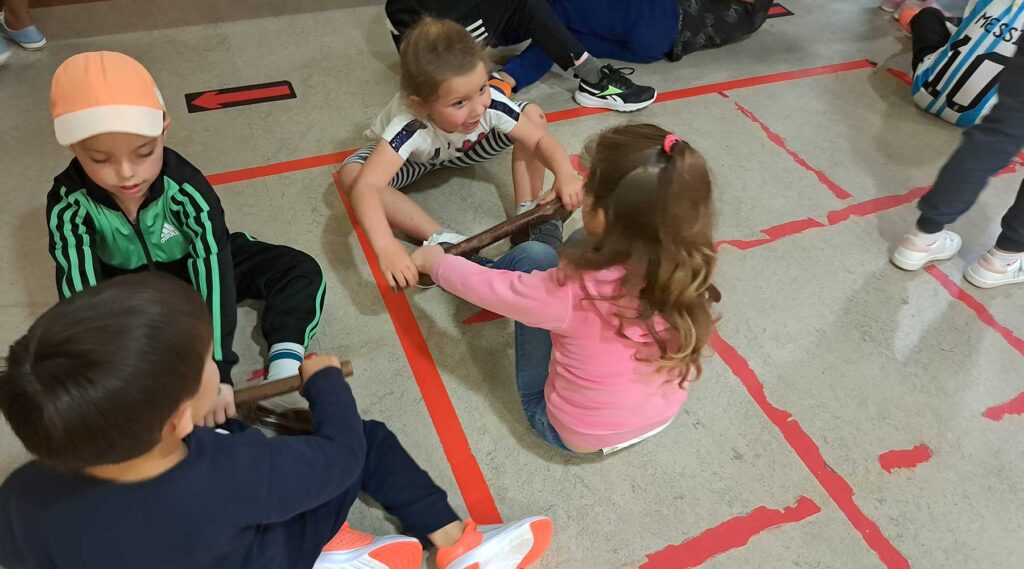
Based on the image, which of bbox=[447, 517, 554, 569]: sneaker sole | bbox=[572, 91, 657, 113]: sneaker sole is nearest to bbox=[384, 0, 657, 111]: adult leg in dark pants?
bbox=[572, 91, 657, 113]: sneaker sole

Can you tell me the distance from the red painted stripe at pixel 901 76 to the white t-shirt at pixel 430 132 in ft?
5.31

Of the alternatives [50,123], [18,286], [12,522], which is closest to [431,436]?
[12,522]

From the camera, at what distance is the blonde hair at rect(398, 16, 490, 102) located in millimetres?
1393

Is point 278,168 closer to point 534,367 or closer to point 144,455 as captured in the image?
point 534,367

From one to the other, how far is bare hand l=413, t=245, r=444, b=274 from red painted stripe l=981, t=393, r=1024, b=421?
46.9 inches

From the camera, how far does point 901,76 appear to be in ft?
8.13

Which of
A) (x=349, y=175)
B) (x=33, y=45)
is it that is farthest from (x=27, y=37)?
(x=349, y=175)

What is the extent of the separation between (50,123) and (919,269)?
2.38 m

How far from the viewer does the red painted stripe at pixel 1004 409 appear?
4.78 feet

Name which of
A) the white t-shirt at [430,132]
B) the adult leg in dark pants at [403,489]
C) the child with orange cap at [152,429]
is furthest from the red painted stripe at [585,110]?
the adult leg in dark pants at [403,489]

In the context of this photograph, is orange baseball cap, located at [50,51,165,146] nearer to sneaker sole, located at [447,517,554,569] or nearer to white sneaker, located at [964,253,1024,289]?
sneaker sole, located at [447,517,554,569]

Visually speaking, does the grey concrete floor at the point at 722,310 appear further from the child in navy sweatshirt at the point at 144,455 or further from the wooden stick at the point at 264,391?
the child in navy sweatshirt at the point at 144,455

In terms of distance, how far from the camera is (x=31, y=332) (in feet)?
2.17

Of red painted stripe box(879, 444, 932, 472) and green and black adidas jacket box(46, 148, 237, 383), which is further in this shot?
red painted stripe box(879, 444, 932, 472)
